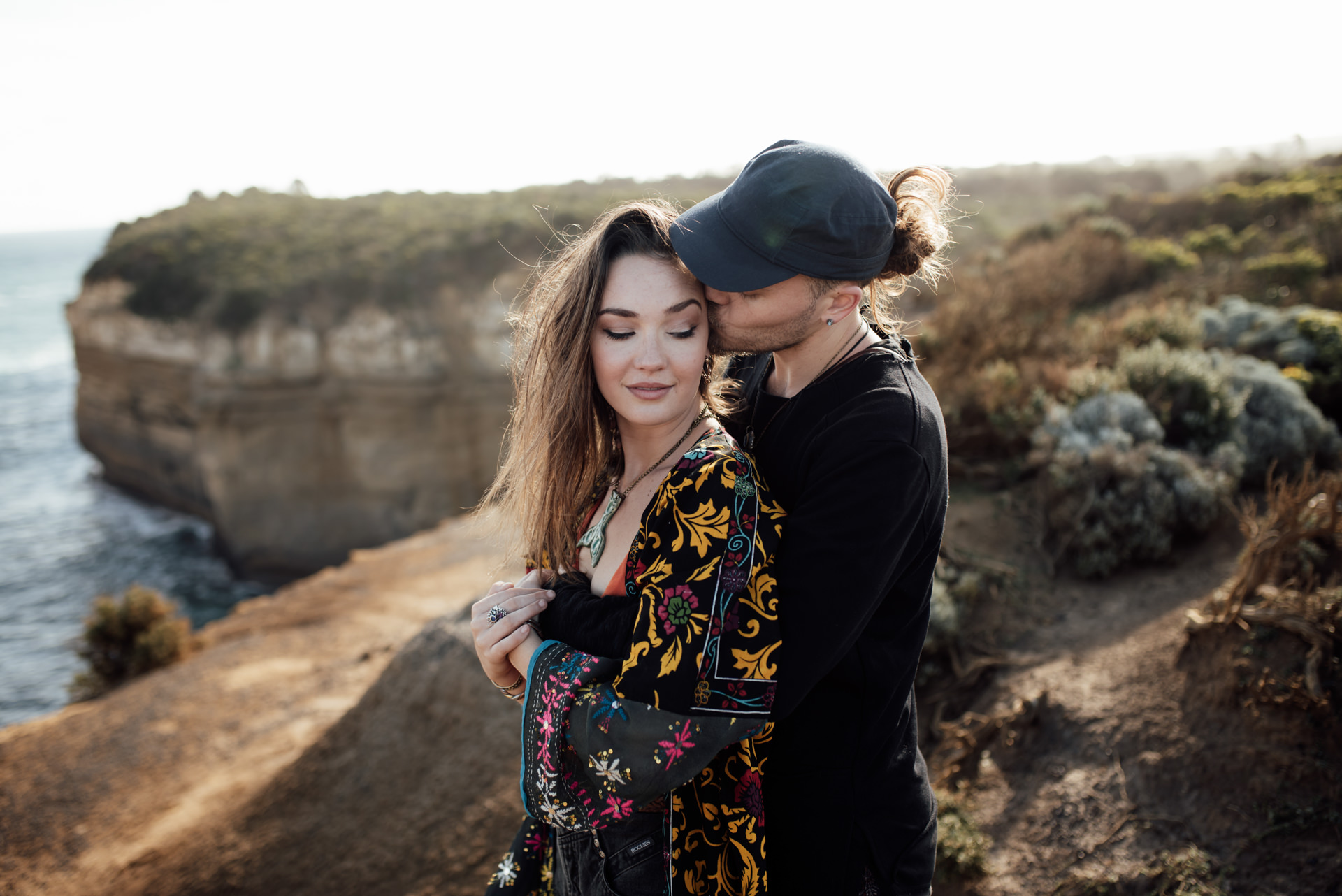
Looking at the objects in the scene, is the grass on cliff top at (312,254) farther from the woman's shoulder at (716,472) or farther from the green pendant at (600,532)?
the woman's shoulder at (716,472)

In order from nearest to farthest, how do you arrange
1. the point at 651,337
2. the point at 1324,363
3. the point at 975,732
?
the point at 651,337 < the point at 975,732 < the point at 1324,363

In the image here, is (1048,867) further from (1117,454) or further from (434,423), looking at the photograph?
(434,423)

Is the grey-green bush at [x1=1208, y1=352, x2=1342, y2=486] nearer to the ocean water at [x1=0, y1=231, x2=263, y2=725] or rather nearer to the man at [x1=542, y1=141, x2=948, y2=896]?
the man at [x1=542, y1=141, x2=948, y2=896]

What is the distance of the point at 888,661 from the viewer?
1.60 metres

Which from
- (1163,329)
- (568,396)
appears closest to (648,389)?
(568,396)

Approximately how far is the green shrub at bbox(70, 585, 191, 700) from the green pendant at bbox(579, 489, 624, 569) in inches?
446

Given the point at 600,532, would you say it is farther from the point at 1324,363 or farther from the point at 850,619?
the point at 1324,363

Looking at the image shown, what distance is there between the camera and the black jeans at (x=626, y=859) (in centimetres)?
167

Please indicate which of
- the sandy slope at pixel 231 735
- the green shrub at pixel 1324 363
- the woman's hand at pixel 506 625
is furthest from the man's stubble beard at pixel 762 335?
the green shrub at pixel 1324 363

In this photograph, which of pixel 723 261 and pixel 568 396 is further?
pixel 568 396

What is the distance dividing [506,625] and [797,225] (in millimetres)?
1120

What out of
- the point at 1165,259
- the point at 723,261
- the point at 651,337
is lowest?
the point at 651,337

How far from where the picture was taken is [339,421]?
68.0 ft

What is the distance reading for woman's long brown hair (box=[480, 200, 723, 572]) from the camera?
1836mm
